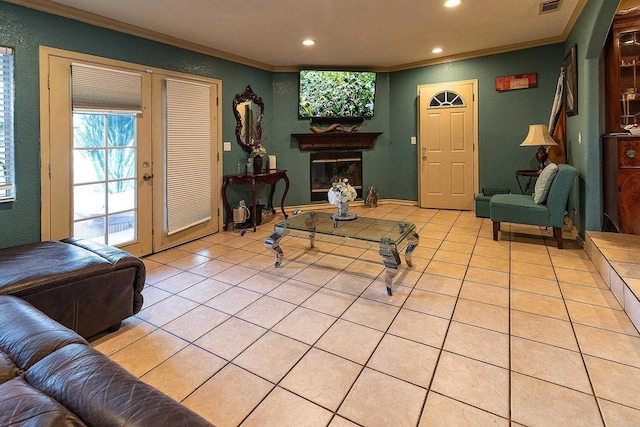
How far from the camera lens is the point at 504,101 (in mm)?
5270

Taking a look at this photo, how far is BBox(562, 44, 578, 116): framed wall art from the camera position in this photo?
382 cm

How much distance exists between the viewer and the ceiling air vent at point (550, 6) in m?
3.46

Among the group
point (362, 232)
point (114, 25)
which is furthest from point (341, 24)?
point (362, 232)

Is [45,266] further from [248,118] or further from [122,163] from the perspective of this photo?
[248,118]

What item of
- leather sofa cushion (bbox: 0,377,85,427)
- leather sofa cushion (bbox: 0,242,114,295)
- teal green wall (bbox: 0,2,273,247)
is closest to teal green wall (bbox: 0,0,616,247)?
teal green wall (bbox: 0,2,273,247)

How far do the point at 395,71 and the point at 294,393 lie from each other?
229 inches

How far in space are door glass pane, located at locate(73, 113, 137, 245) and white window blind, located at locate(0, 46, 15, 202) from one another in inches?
18.3

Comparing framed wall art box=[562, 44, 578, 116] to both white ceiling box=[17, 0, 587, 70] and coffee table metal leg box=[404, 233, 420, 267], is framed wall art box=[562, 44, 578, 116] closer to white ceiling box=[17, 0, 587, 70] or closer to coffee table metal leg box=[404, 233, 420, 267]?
white ceiling box=[17, 0, 587, 70]

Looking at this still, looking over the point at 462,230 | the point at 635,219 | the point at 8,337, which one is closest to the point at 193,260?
the point at 8,337

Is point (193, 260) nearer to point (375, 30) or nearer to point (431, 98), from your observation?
point (375, 30)

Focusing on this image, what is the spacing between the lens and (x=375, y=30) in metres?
4.11

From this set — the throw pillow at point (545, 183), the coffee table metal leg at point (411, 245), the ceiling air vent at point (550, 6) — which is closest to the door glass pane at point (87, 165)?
the coffee table metal leg at point (411, 245)

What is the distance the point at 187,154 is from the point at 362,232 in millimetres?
2502

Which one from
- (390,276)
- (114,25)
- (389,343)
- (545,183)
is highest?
(114,25)
